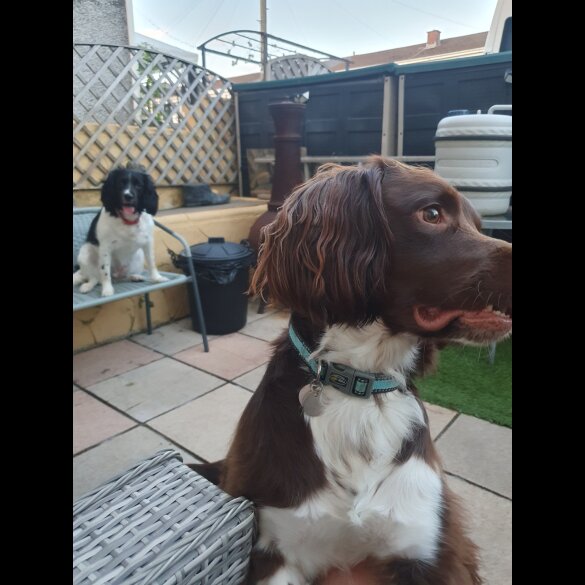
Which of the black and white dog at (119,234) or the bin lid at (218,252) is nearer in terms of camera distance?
the black and white dog at (119,234)

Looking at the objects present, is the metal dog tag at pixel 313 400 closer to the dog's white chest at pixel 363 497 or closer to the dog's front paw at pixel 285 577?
the dog's white chest at pixel 363 497

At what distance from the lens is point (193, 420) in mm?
2531

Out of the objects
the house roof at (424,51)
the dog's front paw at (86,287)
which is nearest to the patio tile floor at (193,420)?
the dog's front paw at (86,287)

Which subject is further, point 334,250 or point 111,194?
point 111,194

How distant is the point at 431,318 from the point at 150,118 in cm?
450

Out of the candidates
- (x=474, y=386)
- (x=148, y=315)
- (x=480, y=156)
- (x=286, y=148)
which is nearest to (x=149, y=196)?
(x=148, y=315)

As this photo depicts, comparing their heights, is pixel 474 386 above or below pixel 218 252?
below

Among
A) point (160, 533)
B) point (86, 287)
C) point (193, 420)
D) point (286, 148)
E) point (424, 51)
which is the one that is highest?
point (424, 51)

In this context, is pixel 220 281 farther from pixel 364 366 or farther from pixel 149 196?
pixel 364 366

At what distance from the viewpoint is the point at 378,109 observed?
15.9 ft

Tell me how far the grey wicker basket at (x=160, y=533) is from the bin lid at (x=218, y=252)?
2.29 m

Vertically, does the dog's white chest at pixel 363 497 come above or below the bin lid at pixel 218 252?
below

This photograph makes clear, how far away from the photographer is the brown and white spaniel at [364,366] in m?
1.04
